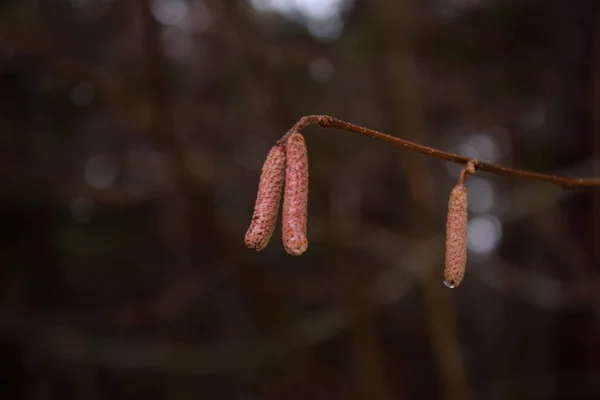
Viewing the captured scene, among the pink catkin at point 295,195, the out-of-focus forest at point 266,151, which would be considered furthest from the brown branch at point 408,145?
the out-of-focus forest at point 266,151

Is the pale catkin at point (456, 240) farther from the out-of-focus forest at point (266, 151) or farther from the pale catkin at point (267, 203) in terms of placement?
the out-of-focus forest at point (266, 151)

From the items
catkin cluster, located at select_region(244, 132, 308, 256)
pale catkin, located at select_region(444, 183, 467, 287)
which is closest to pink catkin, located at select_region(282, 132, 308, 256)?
catkin cluster, located at select_region(244, 132, 308, 256)

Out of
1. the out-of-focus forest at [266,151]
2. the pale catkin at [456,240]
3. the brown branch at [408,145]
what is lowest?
the pale catkin at [456,240]

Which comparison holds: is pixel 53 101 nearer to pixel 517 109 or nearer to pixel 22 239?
pixel 22 239

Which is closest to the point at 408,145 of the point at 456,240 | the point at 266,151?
the point at 456,240

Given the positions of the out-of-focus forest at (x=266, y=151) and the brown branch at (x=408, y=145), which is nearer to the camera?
the brown branch at (x=408, y=145)

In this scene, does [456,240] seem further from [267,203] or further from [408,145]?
[267,203]

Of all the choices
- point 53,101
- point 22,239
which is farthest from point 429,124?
point 22,239
